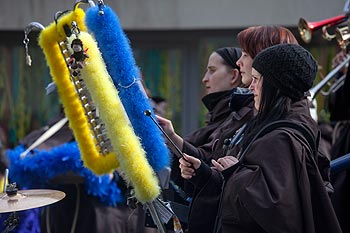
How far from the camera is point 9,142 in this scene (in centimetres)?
720

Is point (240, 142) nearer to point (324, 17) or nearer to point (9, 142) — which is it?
point (324, 17)

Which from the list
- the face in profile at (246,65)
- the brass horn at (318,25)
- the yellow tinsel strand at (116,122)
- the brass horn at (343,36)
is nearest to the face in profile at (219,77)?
the face in profile at (246,65)

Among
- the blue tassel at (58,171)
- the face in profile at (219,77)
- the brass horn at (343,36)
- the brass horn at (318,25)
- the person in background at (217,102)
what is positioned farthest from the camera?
the brass horn at (318,25)

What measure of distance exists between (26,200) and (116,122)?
0.61 metres

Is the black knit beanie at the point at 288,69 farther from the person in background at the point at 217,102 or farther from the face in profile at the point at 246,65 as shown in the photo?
the person in background at the point at 217,102

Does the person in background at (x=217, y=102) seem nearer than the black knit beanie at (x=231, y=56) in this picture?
Yes

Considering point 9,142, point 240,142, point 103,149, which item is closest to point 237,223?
point 240,142

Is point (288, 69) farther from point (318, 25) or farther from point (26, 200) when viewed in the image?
point (318, 25)

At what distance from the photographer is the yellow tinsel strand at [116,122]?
2410mm

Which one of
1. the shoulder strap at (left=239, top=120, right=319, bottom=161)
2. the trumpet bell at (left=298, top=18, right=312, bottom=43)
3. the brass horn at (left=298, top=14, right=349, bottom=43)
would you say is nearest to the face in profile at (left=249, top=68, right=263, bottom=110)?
the shoulder strap at (left=239, top=120, right=319, bottom=161)

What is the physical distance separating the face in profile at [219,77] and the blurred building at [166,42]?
134 inches

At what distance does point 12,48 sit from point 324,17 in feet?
12.1

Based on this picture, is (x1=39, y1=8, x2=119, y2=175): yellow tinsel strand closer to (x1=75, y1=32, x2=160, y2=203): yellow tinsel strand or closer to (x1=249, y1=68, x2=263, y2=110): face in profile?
(x1=75, y1=32, x2=160, y2=203): yellow tinsel strand

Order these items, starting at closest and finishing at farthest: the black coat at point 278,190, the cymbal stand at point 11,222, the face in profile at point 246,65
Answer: the black coat at point 278,190 → the face in profile at point 246,65 → the cymbal stand at point 11,222
